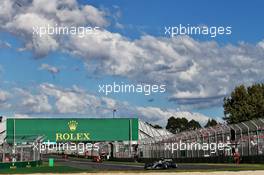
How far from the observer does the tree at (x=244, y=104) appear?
9550cm

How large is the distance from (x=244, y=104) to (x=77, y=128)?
29575 millimetres

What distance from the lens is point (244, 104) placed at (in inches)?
3841

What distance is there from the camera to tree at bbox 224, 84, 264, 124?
9550 cm

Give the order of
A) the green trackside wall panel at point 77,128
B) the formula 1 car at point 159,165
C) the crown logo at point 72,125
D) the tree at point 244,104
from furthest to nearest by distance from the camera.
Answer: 1. the tree at point 244,104
2. the crown logo at point 72,125
3. the green trackside wall panel at point 77,128
4. the formula 1 car at point 159,165

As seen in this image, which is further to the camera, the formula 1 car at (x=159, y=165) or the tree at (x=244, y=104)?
the tree at (x=244, y=104)

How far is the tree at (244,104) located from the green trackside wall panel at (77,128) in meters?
20.8

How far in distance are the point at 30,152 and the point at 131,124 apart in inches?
1014

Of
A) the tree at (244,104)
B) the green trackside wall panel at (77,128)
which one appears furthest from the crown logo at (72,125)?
the tree at (244,104)

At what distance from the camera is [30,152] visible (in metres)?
59.4

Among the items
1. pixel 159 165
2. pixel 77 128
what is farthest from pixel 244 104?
pixel 159 165

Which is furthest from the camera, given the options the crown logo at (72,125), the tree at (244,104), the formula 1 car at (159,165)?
the tree at (244,104)

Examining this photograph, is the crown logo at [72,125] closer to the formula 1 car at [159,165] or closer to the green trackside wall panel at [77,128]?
the green trackside wall panel at [77,128]

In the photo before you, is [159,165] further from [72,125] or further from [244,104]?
[244,104]

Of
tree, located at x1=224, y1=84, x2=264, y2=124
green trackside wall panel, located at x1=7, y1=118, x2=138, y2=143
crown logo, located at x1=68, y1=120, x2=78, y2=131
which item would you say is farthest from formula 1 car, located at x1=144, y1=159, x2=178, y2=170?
tree, located at x1=224, y1=84, x2=264, y2=124
